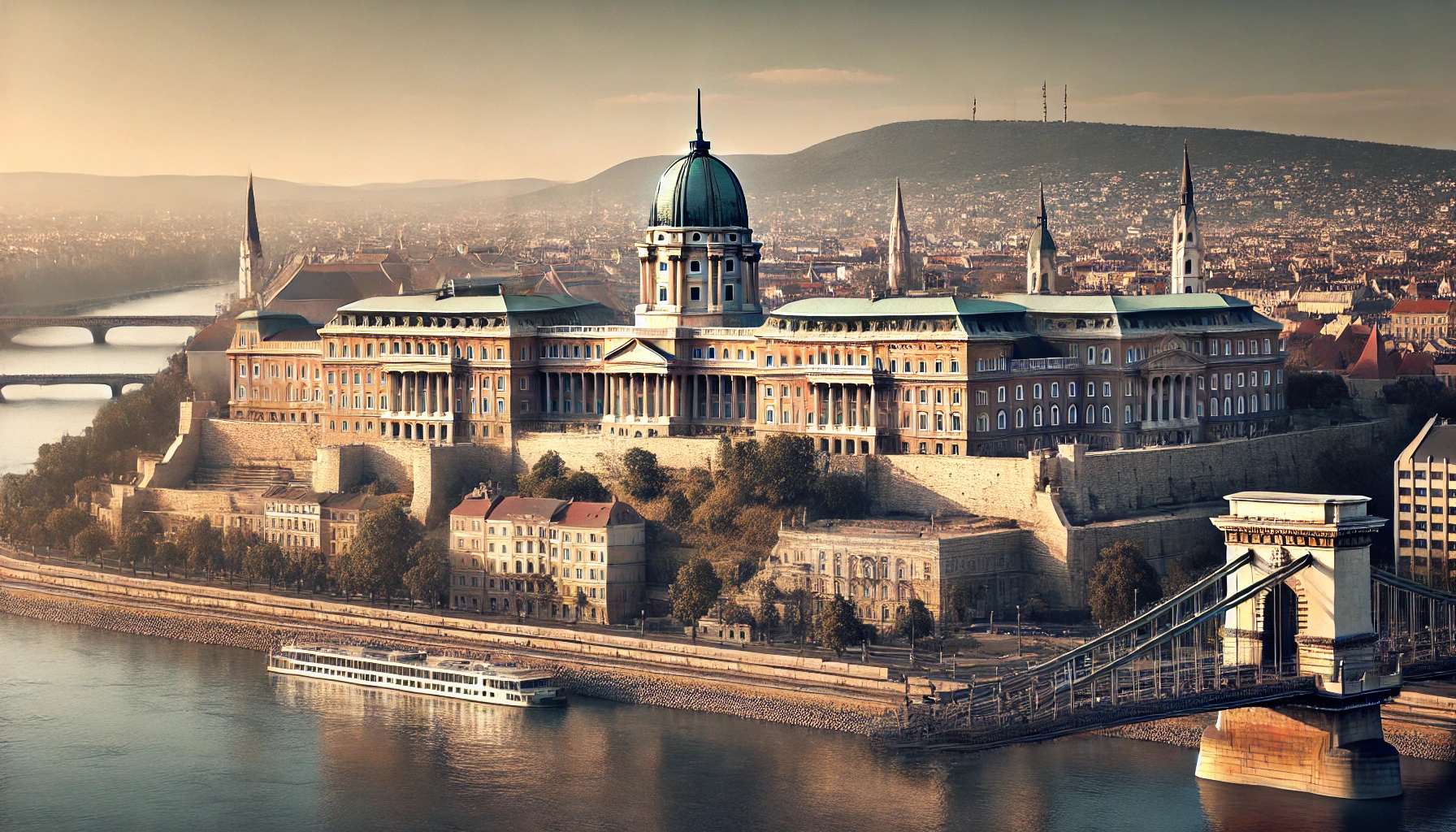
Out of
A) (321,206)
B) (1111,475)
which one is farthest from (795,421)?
(321,206)

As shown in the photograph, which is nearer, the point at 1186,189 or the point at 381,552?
the point at 381,552

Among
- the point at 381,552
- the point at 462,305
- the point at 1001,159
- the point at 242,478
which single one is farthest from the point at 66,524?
the point at 1001,159

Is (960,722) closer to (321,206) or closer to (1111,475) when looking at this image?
(1111,475)

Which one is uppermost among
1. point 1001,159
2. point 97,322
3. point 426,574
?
point 1001,159

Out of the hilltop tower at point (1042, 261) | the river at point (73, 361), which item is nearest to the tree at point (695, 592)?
the hilltop tower at point (1042, 261)

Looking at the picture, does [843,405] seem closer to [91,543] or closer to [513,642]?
[513,642]

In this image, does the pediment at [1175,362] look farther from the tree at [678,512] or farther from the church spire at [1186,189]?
the tree at [678,512]

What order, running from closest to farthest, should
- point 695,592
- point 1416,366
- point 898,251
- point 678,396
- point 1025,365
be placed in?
point 695,592, point 1025,365, point 678,396, point 1416,366, point 898,251

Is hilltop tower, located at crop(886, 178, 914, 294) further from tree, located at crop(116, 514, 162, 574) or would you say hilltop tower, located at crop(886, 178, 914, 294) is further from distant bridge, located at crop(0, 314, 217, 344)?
tree, located at crop(116, 514, 162, 574)
